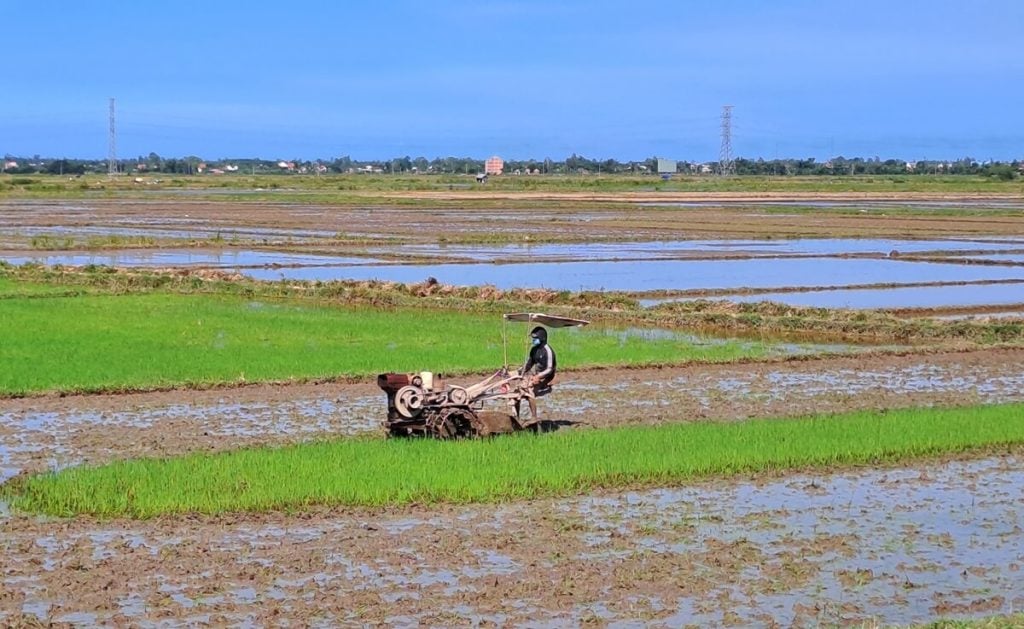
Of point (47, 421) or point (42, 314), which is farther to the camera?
point (42, 314)

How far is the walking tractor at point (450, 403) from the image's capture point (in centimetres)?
876

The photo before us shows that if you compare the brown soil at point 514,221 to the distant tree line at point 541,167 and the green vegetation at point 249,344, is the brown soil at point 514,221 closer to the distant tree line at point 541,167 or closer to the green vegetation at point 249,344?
the green vegetation at point 249,344

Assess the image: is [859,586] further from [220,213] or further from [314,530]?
[220,213]

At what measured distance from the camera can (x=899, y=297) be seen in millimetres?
19625

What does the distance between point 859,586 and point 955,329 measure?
10.2m

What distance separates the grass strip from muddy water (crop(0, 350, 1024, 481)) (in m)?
0.69

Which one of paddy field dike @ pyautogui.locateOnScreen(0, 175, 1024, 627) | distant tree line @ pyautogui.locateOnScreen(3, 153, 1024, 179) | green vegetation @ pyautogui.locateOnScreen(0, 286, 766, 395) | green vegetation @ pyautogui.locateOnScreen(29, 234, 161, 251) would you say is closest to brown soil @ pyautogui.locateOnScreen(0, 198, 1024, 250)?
green vegetation @ pyautogui.locateOnScreen(29, 234, 161, 251)

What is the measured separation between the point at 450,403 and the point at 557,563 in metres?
2.74

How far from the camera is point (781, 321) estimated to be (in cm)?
1627

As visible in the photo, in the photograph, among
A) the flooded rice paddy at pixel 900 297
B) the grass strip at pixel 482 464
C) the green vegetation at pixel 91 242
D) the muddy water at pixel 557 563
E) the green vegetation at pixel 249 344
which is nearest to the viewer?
the muddy water at pixel 557 563

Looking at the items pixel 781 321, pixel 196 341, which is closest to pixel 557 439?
pixel 196 341

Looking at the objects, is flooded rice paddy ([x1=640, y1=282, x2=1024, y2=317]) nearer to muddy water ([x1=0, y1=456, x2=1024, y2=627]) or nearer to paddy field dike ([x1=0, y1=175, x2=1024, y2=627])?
paddy field dike ([x1=0, y1=175, x2=1024, y2=627])

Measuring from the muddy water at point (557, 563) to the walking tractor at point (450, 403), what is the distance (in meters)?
1.55

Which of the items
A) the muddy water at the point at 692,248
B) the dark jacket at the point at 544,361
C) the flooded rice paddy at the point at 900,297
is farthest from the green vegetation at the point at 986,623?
the muddy water at the point at 692,248
